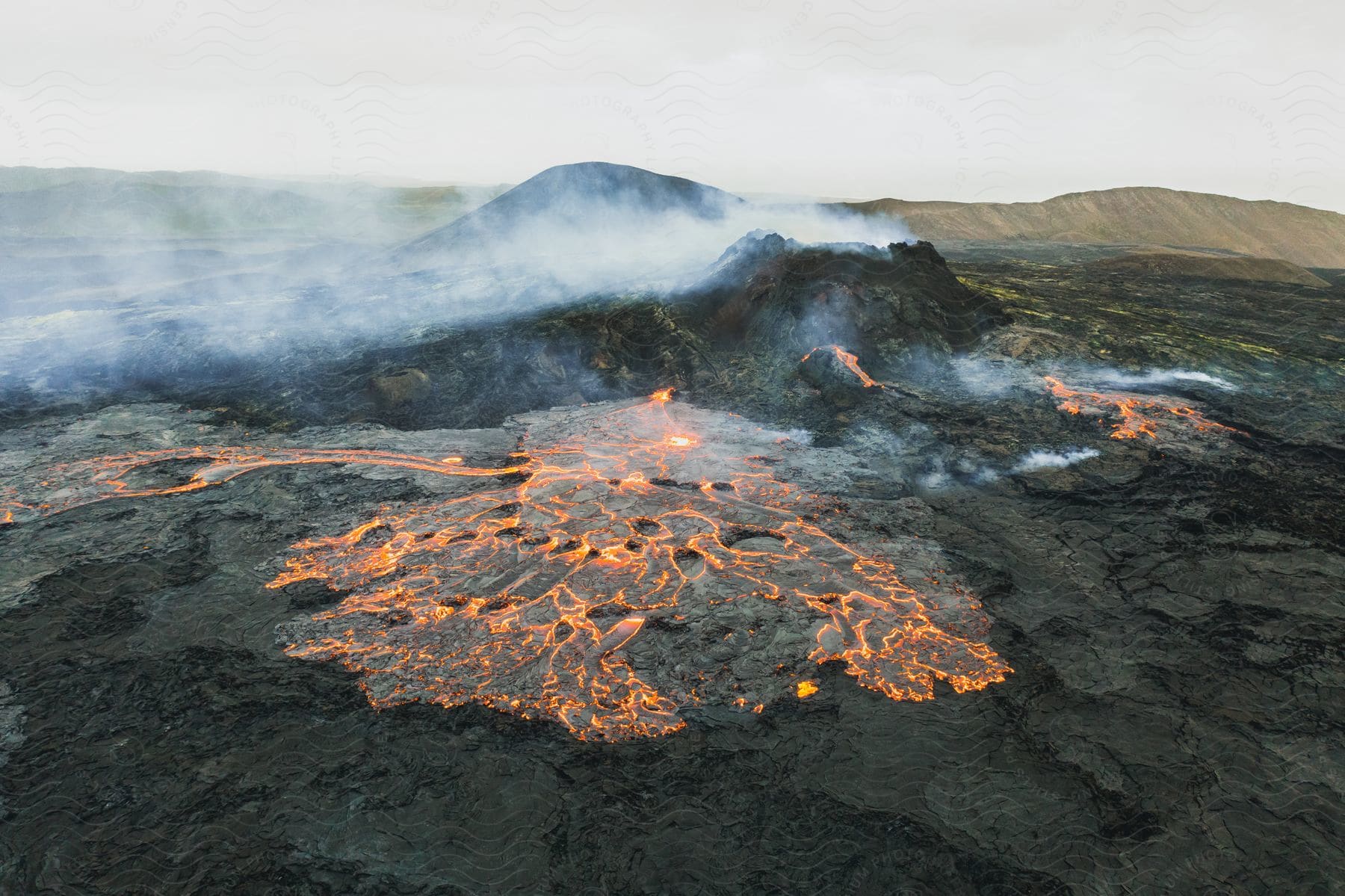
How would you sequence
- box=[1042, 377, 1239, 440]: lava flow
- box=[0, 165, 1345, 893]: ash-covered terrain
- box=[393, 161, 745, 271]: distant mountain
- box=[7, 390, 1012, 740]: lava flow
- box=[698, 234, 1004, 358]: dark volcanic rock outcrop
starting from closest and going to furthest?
box=[0, 165, 1345, 893]: ash-covered terrain
box=[7, 390, 1012, 740]: lava flow
box=[1042, 377, 1239, 440]: lava flow
box=[698, 234, 1004, 358]: dark volcanic rock outcrop
box=[393, 161, 745, 271]: distant mountain

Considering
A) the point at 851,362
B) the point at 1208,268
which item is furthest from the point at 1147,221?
the point at 851,362

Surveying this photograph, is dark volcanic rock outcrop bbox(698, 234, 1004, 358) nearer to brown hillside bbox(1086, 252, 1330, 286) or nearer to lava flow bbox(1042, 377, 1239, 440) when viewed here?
lava flow bbox(1042, 377, 1239, 440)

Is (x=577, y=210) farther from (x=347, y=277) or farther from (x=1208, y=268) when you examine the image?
(x=1208, y=268)

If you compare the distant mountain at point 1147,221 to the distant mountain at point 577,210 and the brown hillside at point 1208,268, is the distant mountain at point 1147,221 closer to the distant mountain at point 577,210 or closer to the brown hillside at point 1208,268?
the brown hillside at point 1208,268

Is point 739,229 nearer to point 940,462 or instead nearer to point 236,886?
point 940,462

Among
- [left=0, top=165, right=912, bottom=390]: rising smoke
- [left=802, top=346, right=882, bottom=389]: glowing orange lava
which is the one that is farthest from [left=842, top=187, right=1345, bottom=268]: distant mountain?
[left=802, top=346, right=882, bottom=389]: glowing orange lava

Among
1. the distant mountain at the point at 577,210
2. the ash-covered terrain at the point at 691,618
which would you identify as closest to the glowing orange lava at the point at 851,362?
the ash-covered terrain at the point at 691,618
